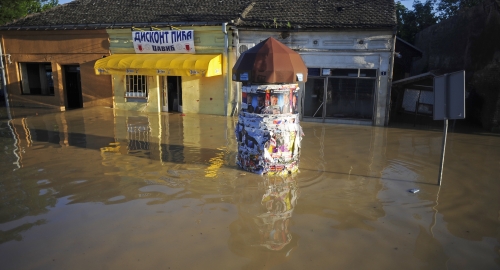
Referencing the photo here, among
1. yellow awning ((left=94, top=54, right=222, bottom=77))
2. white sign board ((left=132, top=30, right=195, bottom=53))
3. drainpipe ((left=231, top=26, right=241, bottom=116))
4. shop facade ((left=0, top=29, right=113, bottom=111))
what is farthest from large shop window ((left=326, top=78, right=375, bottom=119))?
shop facade ((left=0, top=29, right=113, bottom=111))

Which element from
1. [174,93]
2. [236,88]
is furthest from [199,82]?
[236,88]

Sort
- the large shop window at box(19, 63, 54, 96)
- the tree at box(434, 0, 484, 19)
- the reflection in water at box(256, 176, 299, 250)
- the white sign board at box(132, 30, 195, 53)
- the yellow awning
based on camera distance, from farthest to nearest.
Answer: the tree at box(434, 0, 484, 19) → the large shop window at box(19, 63, 54, 96) → the white sign board at box(132, 30, 195, 53) → the yellow awning → the reflection in water at box(256, 176, 299, 250)

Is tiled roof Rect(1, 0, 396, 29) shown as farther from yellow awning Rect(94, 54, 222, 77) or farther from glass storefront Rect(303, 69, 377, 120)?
glass storefront Rect(303, 69, 377, 120)

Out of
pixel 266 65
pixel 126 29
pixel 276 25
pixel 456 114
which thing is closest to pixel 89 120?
pixel 126 29

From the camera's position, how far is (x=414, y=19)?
25.3 meters

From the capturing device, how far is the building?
13.8 metres

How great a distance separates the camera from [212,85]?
15.6m

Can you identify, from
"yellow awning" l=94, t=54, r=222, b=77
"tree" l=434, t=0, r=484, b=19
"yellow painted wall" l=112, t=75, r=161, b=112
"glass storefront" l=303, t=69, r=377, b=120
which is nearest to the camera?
"glass storefront" l=303, t=69, r=377, b=120

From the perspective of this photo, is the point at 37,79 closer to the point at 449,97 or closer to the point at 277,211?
the point at 277,211

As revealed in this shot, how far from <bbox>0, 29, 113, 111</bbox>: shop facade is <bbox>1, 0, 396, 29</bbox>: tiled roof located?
628mm

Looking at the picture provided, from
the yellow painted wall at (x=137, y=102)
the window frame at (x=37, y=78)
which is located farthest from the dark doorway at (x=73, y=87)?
the yellow painted wall at (x=137, y=102)

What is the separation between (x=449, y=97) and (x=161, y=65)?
11.7 m

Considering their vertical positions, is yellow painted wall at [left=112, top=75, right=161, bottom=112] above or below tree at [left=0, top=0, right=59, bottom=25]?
below

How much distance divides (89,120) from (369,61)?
1113 centimetres
